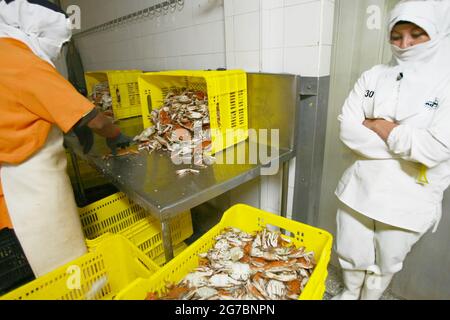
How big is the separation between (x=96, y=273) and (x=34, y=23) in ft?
3.56

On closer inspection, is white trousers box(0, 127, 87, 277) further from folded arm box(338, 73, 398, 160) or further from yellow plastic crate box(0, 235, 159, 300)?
folded arm box(338, 73, 398, 160)

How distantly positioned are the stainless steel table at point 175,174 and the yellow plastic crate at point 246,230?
0.33 ft

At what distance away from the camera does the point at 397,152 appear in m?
1.03

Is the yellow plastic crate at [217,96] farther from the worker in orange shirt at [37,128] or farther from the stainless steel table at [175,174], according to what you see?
the worker in orange shirt at [37,128]

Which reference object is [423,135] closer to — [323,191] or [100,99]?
[323,191]

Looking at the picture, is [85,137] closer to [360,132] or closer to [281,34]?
[281,34]

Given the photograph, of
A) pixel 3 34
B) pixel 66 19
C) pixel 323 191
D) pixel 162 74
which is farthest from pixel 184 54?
pixel 323 191

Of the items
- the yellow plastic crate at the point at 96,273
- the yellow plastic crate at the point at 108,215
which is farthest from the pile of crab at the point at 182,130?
the yellow plastic crate at the point at 96,273

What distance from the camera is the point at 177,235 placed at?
70.6 inches

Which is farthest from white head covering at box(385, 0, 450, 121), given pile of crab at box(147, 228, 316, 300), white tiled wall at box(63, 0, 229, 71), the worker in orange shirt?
the worker in orange shirt

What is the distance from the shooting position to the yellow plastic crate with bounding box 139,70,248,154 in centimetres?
133

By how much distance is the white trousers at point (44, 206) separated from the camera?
3.41 ft

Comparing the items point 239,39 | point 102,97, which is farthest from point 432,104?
point 102,97

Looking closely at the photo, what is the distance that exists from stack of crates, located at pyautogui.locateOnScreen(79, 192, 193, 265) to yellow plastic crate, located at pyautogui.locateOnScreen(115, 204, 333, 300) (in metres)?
0.55
